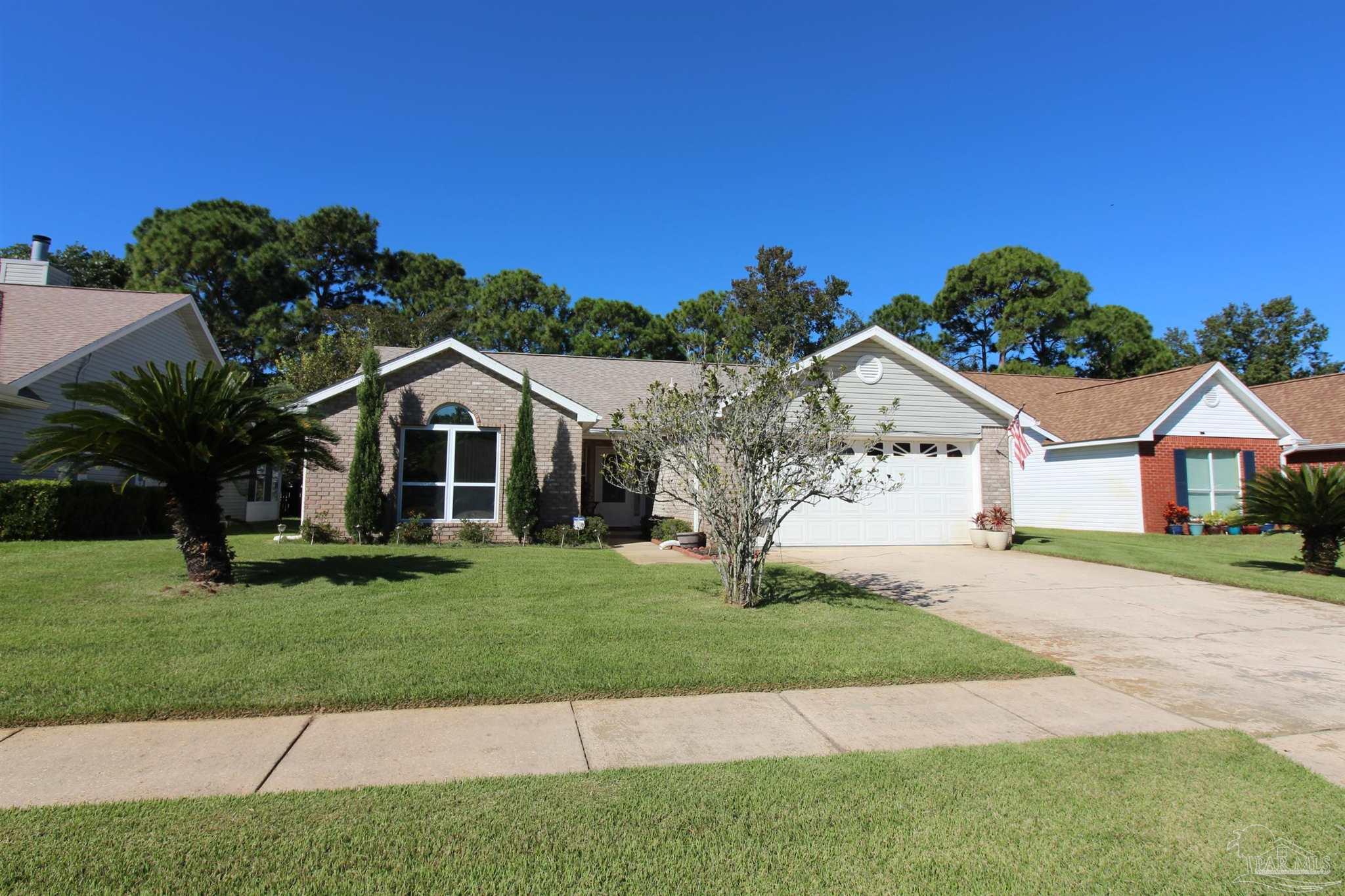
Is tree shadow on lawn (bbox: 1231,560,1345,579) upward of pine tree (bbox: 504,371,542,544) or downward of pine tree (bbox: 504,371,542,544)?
downward

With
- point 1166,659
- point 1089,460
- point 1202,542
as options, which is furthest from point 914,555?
point 1089,460

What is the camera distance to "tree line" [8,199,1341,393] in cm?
3409

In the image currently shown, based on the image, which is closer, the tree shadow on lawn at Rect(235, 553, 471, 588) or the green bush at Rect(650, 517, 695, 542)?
the tree shadow on lawn at Rect(235, 553, 471, 588)

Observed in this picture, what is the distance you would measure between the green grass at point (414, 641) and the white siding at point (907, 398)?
650 centimetres

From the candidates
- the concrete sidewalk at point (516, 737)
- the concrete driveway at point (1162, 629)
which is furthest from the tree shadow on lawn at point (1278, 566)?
the concrete sidewalk at point (516, 737)

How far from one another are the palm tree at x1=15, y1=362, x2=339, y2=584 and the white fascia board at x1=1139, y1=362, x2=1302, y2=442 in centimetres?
2027

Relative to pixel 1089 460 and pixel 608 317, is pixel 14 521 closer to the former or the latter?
pixel 1089 460

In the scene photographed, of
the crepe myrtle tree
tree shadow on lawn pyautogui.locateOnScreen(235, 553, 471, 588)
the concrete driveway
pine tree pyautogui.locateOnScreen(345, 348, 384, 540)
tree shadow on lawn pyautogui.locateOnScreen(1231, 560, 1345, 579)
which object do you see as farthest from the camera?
pine tree pyautogui.locateOnScreen(345, 348, 384, 540)

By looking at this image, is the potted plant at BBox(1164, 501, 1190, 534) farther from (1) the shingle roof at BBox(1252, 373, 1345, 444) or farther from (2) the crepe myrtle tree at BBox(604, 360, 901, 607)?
(2) the crepe myrtle tree at BBox(604, 360, 901, 607)

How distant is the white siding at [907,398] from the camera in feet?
49.8

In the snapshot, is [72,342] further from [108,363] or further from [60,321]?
[60,321]

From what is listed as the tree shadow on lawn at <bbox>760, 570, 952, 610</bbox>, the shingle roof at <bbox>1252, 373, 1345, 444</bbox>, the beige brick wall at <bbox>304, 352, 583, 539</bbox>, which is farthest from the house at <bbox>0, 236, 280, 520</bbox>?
the shingle roof at <bbox>1252, 373, 1345, 444</bbox>

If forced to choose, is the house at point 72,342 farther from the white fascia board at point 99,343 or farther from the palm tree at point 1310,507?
the palm tree at point 1310,507

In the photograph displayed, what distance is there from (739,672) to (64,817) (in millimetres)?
4025
